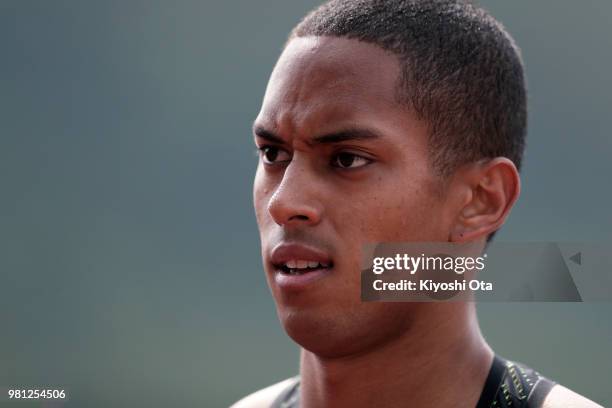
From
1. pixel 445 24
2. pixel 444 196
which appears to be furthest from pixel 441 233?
pixel 445 24

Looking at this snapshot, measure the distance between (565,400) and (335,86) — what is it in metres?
1.34

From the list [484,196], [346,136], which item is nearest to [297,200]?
→ [346,136]

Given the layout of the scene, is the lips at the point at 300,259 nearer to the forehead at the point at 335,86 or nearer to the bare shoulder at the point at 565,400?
the forehead at the point at 335,86

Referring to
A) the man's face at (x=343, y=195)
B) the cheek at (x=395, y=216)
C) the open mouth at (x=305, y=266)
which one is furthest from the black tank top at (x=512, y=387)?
the open mouth at (x=305, y=266)

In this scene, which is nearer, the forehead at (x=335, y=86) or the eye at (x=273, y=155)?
the forehead at (x=335, y=86)

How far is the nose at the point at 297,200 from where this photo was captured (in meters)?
2.92

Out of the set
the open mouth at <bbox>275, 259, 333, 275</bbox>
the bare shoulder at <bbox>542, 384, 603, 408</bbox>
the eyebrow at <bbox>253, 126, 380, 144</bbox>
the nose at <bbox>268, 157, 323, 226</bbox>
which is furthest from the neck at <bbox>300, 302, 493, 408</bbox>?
the eyebrow at <bbox>253, 126, 380, 144</bbox>

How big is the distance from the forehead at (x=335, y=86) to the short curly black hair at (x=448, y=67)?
1.7 inches

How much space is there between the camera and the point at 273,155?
3.18 m

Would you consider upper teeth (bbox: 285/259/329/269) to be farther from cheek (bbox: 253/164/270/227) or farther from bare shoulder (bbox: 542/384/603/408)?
bare shoulder (bbox: 542/384/603/408)

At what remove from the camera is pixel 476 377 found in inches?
124

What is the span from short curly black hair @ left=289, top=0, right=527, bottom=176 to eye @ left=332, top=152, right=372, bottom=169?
0.79 ft

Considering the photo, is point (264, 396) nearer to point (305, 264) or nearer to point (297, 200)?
point (305, 264)

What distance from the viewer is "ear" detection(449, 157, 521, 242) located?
3.07 m
